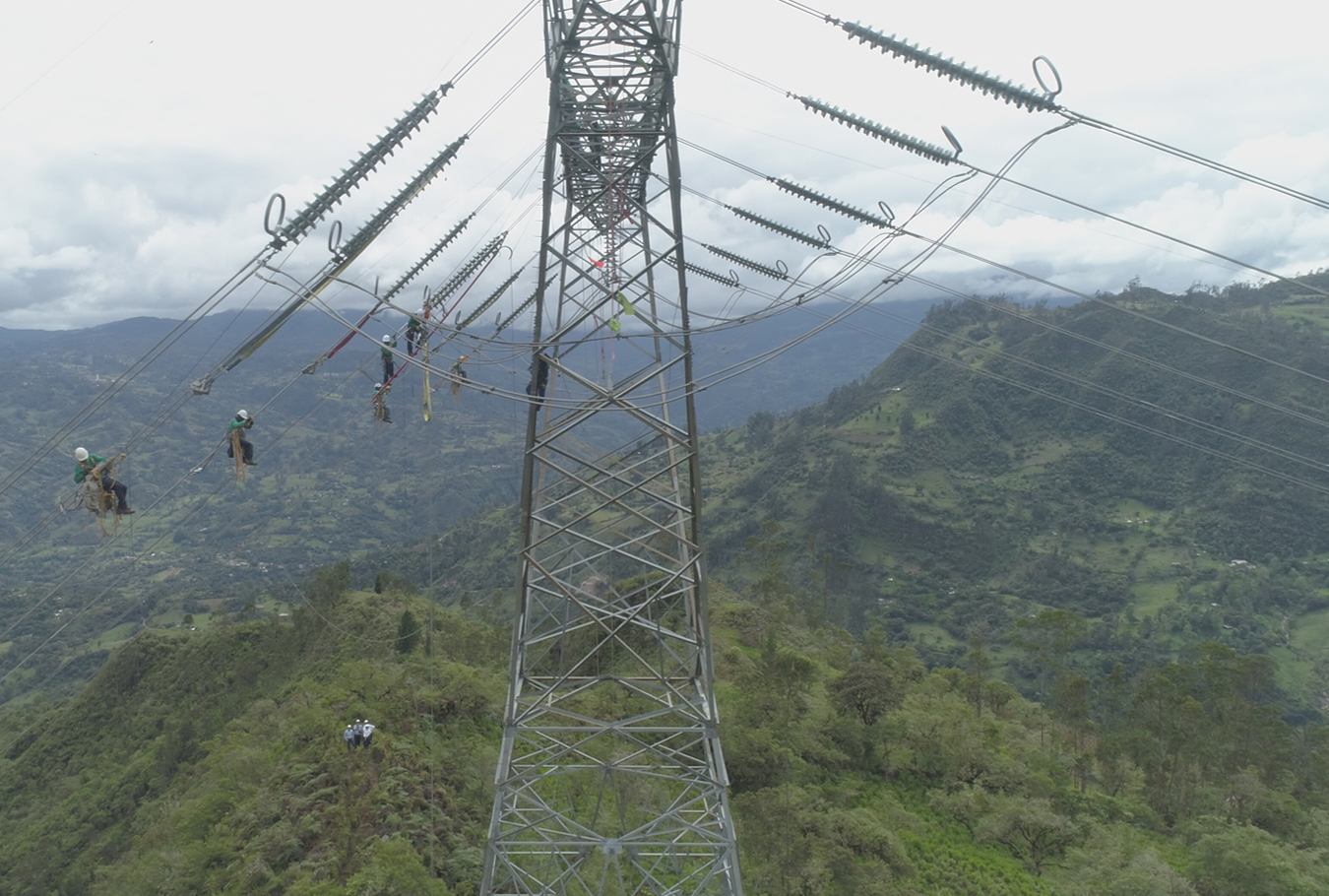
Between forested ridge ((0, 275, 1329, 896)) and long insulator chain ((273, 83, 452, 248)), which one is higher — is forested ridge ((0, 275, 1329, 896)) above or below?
below

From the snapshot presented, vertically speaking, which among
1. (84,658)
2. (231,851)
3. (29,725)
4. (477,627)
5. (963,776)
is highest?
(231,851)

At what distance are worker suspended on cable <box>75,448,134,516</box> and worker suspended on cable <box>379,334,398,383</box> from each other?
16.0 feet

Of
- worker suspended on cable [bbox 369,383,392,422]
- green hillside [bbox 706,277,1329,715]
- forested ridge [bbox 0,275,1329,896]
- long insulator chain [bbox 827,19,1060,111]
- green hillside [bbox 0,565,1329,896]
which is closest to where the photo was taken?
long insulator chain [bbox 827,19,1060,111]

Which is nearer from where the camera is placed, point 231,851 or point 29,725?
point 231,851

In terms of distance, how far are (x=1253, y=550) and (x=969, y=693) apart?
10497cm

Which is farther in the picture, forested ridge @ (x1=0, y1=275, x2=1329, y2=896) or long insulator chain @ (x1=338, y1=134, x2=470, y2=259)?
forested ridge @ (x1=0, y1=275, x2=1329, y2=896)

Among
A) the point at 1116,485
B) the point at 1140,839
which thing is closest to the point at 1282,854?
the point at 1140,839

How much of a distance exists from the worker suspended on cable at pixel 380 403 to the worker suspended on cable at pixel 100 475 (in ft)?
17.7

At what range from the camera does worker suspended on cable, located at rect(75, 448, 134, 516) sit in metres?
12.6

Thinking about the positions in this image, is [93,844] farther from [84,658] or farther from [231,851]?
[84,658]

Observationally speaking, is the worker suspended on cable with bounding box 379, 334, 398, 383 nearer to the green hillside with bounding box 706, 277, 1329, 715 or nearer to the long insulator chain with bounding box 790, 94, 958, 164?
the long insulator chain with bounding box 790, 94, 958, 164

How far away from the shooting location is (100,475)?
12.7 meters

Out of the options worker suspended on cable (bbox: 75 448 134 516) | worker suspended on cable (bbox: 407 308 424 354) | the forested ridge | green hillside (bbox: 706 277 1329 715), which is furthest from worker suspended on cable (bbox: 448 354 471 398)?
green hillside (bbox: 706 277 1329 715)

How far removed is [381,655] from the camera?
46188mm
